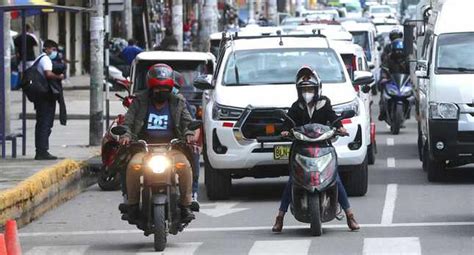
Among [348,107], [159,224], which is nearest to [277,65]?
[348,107]

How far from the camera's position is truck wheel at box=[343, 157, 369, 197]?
18.3 metres

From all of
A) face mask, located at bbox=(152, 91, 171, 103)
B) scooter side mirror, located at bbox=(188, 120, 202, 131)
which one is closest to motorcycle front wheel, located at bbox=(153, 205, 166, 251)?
scooter side mirror, located at bbox=(188, 120, 202, 131)

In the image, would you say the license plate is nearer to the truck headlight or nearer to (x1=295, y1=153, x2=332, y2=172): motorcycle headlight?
the truck headlight

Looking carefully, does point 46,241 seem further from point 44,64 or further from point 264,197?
point 44,64

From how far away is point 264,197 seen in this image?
19016mm

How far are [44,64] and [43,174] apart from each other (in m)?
4.68

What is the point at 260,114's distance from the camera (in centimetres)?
1798

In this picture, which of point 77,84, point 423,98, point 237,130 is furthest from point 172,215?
point 77,84

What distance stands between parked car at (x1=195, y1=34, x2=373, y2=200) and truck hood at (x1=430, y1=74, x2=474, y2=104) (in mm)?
1178

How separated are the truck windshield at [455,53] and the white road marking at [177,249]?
260 inches

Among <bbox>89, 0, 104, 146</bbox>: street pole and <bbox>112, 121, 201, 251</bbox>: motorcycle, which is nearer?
<bbox>112, 121, 201, 251</bbox>: motorcycle

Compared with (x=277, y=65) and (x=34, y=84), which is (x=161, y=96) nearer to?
(x=277, y=65)

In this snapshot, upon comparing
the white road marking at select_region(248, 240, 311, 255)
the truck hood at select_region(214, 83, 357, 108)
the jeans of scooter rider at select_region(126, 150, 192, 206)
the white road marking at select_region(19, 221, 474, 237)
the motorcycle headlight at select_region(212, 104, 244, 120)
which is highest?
the truck hood at select_region(214, 83, 357, 108)

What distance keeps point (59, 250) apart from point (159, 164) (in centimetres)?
130
